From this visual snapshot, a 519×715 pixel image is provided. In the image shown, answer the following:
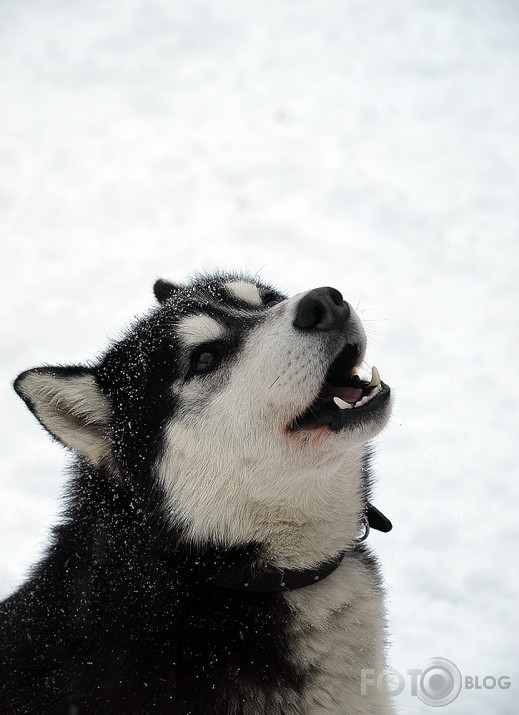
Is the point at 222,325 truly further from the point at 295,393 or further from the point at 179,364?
the point at 295,393

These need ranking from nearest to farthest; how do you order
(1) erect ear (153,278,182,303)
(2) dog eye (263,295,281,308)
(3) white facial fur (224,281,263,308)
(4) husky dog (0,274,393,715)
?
(4) husky dog (0,274,393,715) < (3) white facial fur (224,281,263,308) < (2) dog eye (263,295,281,308) < (1) erect ear (153,278,182,303)

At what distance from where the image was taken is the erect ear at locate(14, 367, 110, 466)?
2967 mm

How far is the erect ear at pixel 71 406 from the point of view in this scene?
117 inches

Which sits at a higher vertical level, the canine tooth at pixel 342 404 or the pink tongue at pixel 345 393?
the canine tooth at pixel 342 404

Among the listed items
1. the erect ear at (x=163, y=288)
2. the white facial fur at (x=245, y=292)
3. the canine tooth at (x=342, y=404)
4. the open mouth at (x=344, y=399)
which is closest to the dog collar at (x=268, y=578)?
the open mouth at (x=344, y=399)

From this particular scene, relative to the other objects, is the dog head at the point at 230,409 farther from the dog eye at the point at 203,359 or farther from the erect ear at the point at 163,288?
the erect ear at the point at 163,288

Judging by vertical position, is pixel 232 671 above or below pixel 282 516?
below

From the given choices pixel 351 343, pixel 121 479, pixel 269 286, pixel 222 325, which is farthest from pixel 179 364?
pixel 269 286

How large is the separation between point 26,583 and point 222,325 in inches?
65.5

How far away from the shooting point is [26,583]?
3244mm

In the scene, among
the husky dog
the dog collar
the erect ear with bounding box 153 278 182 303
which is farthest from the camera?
the erect ear with bounding box 153 278 182 303

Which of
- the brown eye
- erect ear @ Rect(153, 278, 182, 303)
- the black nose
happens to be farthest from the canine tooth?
erect ear @ Rect(153, 278, 182, 303)

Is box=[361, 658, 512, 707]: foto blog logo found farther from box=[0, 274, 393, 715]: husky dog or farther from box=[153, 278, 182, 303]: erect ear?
box=[153, 278, 182, 303]: erect ear

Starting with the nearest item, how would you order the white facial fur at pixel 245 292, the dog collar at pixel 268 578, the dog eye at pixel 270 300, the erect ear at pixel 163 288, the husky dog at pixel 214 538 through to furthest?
the husky dog at pixel 214 538
the dog collar at pixel 268 578
the white facial fur at pixel 245 292
the dog eye at pixel 270 300
the erect ear at pixel 163 288
